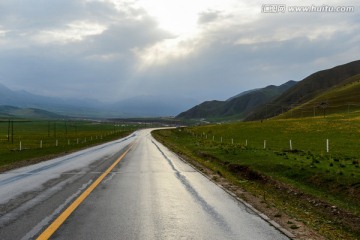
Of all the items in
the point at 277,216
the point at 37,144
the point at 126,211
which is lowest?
the point at 37,144

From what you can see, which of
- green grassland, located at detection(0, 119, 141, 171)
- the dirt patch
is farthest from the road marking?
green grassland, located at detection(0, 119, 141, 171)

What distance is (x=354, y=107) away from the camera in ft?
417

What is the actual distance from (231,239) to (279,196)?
24.5ft

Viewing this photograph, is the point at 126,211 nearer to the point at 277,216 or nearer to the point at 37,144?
the point at 277,216

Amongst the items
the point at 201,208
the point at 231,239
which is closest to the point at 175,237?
the point at 231,239

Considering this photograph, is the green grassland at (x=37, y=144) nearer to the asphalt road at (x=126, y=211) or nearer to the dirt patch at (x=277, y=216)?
the asphalt road at (x=126, y=211)

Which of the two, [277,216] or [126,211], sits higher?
[126,211]

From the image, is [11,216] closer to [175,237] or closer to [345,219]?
[175,237]

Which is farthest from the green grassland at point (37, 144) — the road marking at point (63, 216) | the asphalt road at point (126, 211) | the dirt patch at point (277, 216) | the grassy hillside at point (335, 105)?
the grassy hillside at point (335, 105)

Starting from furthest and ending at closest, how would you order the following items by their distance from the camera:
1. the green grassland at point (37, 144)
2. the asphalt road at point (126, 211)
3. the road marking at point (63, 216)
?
the green grassland at point (37, 144)
the asphalt road at point (126, 211)
the road marking at point (63, 216)

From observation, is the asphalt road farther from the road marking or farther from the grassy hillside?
the grassy hillside

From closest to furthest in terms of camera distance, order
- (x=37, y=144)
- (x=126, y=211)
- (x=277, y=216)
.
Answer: (x=126, y=211) → (x=277, y=216) → (x=37, y=144)

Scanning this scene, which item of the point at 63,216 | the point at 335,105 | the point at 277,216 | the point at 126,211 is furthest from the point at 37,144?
the point at 335,105

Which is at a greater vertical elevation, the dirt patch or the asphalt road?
the asphalt road
